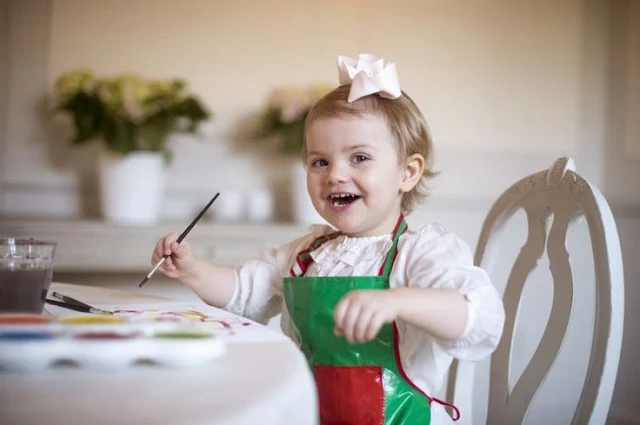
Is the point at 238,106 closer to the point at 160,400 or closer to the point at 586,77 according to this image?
the point at 586,77

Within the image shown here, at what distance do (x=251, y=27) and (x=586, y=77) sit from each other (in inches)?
50.1

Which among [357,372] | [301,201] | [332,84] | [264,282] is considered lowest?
[357,372]

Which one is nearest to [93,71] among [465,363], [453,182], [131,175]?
[131,175]

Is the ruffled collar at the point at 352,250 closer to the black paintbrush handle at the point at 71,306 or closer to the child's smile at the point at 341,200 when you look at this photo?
the child's smile at the point at 341,200

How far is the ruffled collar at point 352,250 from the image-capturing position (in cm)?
110

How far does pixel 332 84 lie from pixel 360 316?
6.13 feet

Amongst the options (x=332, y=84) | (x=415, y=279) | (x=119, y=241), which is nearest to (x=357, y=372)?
(x=415, y=279)

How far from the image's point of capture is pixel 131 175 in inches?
90.3

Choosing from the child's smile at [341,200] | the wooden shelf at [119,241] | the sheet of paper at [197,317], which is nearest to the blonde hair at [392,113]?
the child's smile at [341,200]

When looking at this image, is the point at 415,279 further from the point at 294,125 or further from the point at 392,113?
the point at 294,125

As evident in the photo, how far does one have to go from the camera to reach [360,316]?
27.6 inches

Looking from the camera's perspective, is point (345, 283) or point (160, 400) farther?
point (345, 283)

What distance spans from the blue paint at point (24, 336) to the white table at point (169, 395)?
3 cm

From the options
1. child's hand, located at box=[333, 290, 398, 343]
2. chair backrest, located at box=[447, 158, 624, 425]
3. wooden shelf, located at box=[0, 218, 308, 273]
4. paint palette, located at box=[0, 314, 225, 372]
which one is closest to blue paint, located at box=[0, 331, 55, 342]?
paint palette, located at box=[0, 314, 225, 372]
